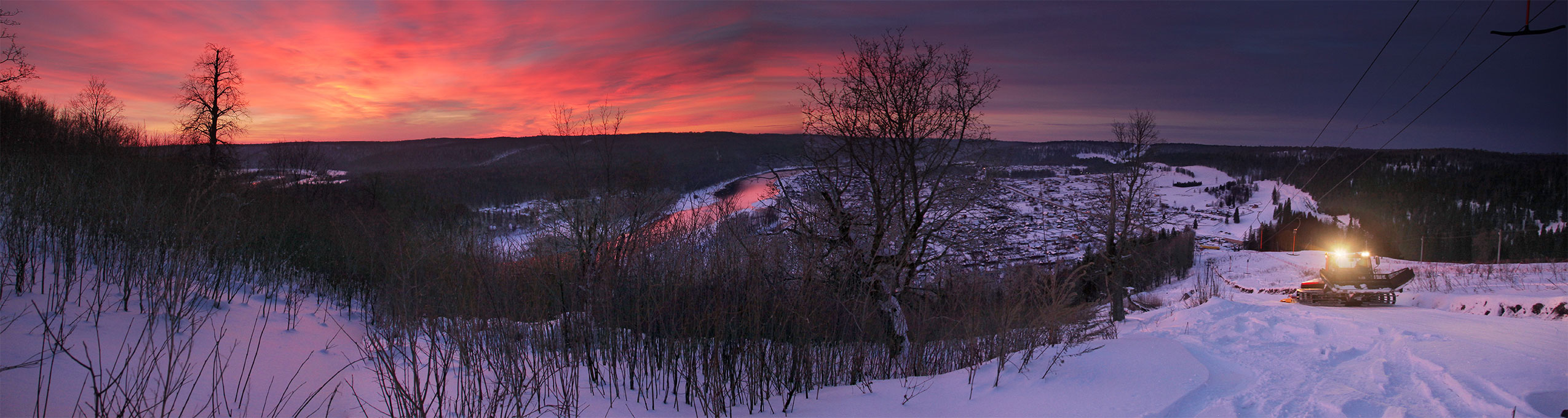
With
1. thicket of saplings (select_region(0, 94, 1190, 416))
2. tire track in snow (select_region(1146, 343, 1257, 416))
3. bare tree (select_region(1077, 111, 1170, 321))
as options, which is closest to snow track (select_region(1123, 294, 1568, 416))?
tire track in snow (select_region(1146, 343, 1257, 416))

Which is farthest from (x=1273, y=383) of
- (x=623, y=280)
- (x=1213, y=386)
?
(x=623, y=280)

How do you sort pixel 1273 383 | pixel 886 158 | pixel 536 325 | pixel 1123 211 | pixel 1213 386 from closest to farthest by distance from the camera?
pixel 1213 386
pixel 536 325
pixel 1273 383
pixel 886 158
pixel 1123 211

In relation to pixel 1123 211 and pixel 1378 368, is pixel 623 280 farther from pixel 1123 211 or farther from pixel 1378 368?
pixel 1123 211

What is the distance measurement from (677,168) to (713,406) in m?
87.3

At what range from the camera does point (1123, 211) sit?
28.6m

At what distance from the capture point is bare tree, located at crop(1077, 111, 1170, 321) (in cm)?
2581

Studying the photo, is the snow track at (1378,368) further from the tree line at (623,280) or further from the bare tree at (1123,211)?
the bare tree at (1123,211)

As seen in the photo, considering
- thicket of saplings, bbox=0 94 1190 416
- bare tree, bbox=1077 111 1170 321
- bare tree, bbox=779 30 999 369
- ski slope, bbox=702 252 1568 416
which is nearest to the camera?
thicket of saplings, bbox=0 94 1190 416

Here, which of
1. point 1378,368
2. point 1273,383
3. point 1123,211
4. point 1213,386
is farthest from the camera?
point 1123,211

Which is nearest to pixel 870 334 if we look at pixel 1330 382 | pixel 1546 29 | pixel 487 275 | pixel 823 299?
pixel 823 299

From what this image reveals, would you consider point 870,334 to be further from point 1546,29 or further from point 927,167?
point 1546,29

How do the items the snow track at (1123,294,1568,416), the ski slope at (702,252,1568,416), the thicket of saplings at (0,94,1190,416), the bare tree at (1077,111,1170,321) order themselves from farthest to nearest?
the bare tree at (1077,111,1170,321) → the snow track at (1123,294,1568,416) → the ski slope at (702,252,1568,416) → the thicket of saplings at (0,94,1190,416)

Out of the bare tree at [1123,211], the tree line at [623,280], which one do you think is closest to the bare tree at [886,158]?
the tree line at [623,280]

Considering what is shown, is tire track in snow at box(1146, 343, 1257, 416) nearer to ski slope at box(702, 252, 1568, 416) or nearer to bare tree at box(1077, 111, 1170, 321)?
ski slope at box(702, 252, 1568, 416)
